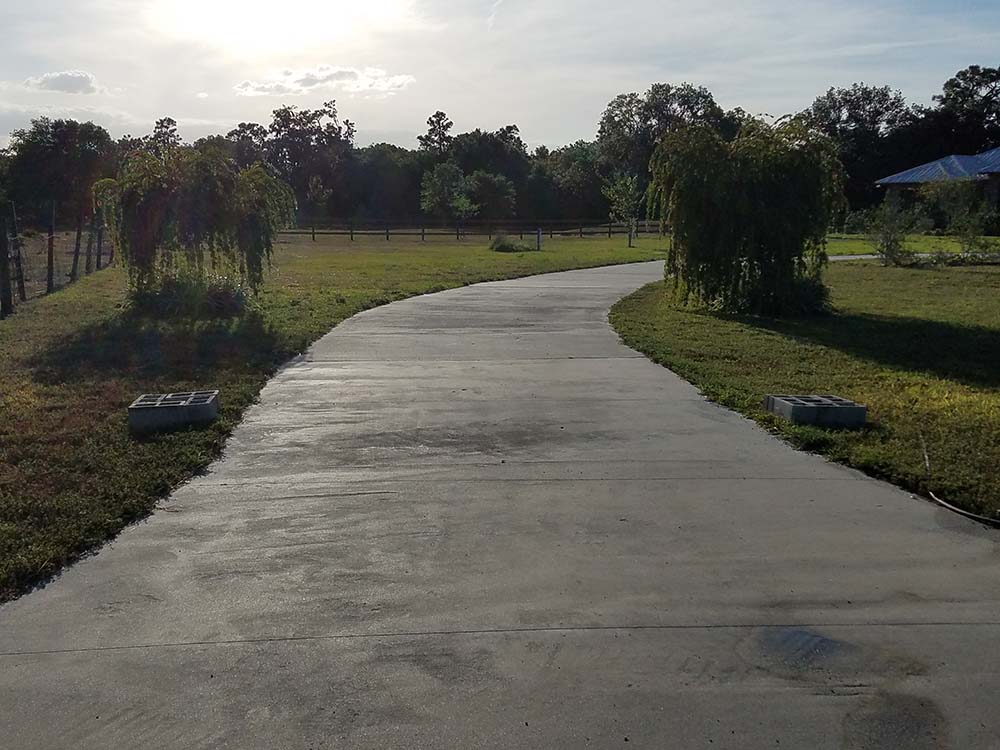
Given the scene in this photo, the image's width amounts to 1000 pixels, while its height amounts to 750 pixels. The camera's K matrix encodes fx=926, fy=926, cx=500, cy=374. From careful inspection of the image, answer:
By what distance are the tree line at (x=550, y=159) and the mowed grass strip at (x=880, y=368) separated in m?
40.7

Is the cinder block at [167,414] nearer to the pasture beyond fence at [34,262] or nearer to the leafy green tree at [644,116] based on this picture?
the pasture beyond fence at [34,262]

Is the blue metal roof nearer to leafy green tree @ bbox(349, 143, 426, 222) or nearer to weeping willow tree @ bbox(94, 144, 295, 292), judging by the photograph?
leafy green tree @ bbox(349, 143, 426, 222)

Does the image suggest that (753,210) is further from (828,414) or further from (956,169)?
(956,169)

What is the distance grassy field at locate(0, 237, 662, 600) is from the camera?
16.7 feet

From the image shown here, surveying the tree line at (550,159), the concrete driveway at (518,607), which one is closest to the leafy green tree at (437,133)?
the tree line at (550,159)

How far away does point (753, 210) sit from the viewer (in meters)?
14.8

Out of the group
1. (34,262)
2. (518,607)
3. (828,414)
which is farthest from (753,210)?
(34,262)

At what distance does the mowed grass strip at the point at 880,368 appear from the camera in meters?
6.36

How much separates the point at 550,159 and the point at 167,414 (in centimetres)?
7698

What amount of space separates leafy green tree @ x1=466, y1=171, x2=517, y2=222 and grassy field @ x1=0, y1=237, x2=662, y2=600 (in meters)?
43.4

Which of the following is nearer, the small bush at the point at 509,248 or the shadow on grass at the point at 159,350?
the shadow on grass at the point at 159,350

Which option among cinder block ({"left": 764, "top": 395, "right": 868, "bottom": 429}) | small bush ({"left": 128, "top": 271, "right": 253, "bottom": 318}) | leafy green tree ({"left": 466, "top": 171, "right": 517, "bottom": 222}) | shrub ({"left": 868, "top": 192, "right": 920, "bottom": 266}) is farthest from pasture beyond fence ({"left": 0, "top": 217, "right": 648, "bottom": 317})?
cinder block ({"left": 764, "top": 395, "right": 868, "bottom": 429})

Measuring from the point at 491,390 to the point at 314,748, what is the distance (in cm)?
586

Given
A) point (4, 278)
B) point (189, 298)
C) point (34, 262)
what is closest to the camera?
point (189, 298)
